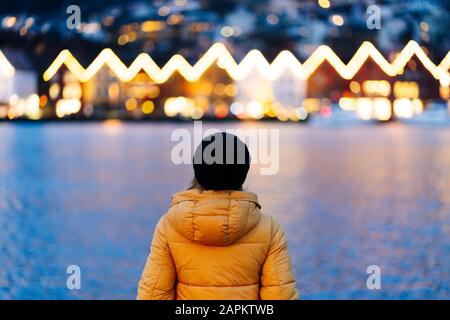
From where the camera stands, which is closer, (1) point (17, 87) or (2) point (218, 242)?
(2) point (218, 242)

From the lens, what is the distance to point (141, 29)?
6544 centimetres

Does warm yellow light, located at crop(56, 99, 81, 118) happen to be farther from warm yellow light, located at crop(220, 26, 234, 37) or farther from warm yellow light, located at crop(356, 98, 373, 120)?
warm yellow light, located at crop(220, 26, 234, 37)

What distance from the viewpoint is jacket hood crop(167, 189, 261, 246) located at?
62.7 inches

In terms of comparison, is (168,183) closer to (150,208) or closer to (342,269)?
(150,208)

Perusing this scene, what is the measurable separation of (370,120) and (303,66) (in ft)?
150

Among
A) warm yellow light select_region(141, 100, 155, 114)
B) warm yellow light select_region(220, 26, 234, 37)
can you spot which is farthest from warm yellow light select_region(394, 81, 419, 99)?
warm yellow light select_region(141, 100, 155, 114)

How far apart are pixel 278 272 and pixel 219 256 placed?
4.1 inches

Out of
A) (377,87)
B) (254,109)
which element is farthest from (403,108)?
(254,109)

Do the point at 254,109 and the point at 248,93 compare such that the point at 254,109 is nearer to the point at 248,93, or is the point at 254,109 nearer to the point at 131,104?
the point at 248,93

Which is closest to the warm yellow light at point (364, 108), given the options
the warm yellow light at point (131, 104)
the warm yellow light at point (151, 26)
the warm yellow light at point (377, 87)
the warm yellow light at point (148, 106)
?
the warm yellow light at point (377, 87)

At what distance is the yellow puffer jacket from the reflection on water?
2.41 meters

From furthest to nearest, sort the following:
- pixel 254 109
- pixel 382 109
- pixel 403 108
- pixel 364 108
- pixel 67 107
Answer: pixel 254 109, pixel 403 108, pixel 364 108, pixel 382 109, pixel 67 107

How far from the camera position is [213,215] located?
160 centimetres
